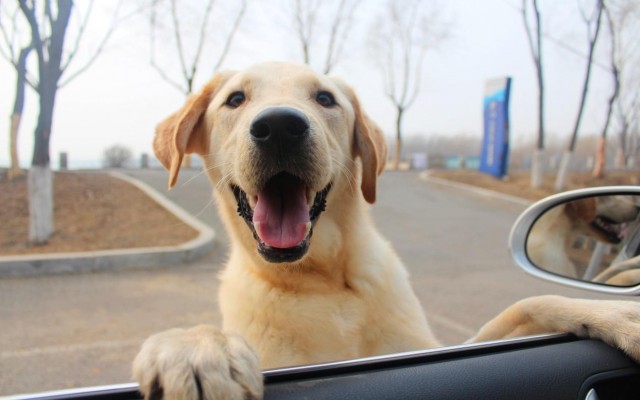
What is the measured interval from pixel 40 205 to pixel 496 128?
14460 millimetres

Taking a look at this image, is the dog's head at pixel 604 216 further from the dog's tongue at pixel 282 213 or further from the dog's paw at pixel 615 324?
the dog's tongue at pixel 282 213

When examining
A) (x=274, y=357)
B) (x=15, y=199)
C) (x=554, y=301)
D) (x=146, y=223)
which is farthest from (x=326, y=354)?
(x=15, y=199)

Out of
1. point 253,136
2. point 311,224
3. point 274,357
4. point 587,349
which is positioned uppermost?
point 253,136

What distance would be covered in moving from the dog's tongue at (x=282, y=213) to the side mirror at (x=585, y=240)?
1.11 meters

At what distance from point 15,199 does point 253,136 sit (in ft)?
30.7

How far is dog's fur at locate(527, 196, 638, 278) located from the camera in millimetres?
2027

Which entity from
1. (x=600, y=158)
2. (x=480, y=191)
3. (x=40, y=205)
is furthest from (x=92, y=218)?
(x=600, y=158)

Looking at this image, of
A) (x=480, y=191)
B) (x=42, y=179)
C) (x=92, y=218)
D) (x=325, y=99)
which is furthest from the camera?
(x=480, y=191)

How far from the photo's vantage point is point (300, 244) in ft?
6.66

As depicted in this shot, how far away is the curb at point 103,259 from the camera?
5.96 meters

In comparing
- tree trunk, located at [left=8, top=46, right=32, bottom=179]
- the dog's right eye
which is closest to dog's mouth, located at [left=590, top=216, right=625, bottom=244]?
the dog's right eye

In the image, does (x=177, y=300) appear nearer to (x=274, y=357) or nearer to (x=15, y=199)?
(x=274, y=357)

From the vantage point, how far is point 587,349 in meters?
1.47

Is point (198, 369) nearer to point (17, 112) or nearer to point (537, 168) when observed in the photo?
→ point (17, 112)
